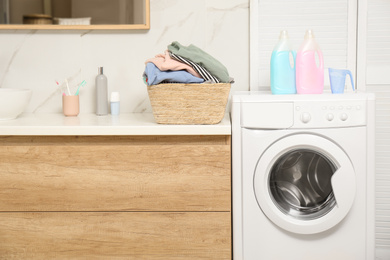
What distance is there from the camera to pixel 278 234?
6.22 ft

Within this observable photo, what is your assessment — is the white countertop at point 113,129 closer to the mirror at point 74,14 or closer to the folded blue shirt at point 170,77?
the folded blue shirt at point 170,77

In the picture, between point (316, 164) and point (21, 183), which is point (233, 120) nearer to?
point (316, 164)

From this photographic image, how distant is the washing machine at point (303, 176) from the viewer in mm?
1833

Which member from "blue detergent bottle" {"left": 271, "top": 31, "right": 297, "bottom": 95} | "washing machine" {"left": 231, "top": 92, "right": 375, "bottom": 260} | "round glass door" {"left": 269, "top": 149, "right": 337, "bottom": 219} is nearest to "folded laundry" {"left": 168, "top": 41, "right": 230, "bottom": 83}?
"washing machine" {"left": 231, "top": 92, "right": 375, "bottom": 260}

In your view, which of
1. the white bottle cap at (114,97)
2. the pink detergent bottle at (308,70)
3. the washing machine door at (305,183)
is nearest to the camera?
the washing machine door at (305,183)


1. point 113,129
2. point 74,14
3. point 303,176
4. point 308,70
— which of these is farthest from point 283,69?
point 74,14

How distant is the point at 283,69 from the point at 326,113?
28cm

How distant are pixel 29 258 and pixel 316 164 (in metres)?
1.21

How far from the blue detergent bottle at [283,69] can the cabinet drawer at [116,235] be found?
1.88ft

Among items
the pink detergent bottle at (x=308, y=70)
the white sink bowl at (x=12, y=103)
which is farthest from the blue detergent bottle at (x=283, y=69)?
the white sink bowl at (x=12, y=103)

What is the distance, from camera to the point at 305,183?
1.91m

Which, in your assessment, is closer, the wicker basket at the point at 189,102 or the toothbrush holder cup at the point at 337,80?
the wicker basket at the point at 189,102

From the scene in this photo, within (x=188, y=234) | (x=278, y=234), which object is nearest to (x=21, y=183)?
(x=188, y=234)

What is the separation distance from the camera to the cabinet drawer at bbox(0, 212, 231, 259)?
190cm
